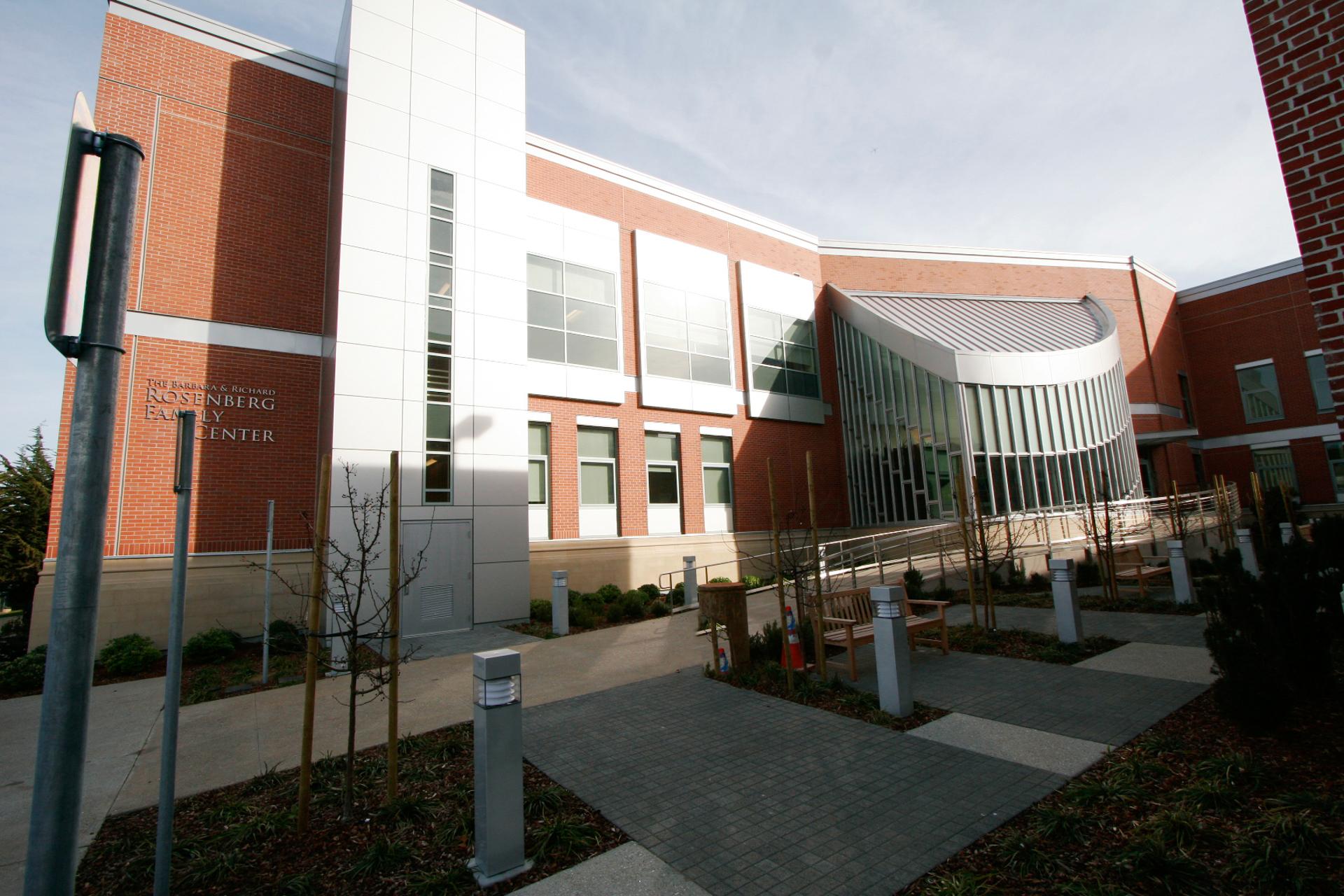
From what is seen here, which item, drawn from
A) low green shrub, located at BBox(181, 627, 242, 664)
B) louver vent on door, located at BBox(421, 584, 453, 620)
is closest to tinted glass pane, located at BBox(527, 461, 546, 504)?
louver vent on door, located at BBox(421, 584, 453, 620)

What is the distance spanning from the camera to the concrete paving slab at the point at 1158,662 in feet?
23.3

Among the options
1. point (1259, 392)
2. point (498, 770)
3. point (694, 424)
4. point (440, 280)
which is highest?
point (440, 280)

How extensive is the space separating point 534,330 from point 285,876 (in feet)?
47.4

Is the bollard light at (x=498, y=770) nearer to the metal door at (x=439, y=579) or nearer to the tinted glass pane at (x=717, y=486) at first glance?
the metal door at (x=439, y=579)

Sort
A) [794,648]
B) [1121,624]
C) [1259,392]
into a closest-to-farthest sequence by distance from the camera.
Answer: [794,648] < [1121,624] < [1259,392]

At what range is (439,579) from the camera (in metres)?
13.1

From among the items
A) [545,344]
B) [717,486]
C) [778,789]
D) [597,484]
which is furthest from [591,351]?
[778,789]

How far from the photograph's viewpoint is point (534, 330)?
55.8ft

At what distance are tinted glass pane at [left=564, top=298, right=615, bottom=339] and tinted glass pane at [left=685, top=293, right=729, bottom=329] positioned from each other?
294cm

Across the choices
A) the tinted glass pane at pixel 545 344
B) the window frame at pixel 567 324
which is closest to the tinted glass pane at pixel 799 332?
the window frame at pixel 567 324

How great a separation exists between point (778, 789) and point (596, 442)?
1384 cm

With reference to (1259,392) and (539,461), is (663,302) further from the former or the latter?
(1259,392)

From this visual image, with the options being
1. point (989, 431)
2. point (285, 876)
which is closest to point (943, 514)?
point (989, 431)

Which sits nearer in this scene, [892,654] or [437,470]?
[892,654]
